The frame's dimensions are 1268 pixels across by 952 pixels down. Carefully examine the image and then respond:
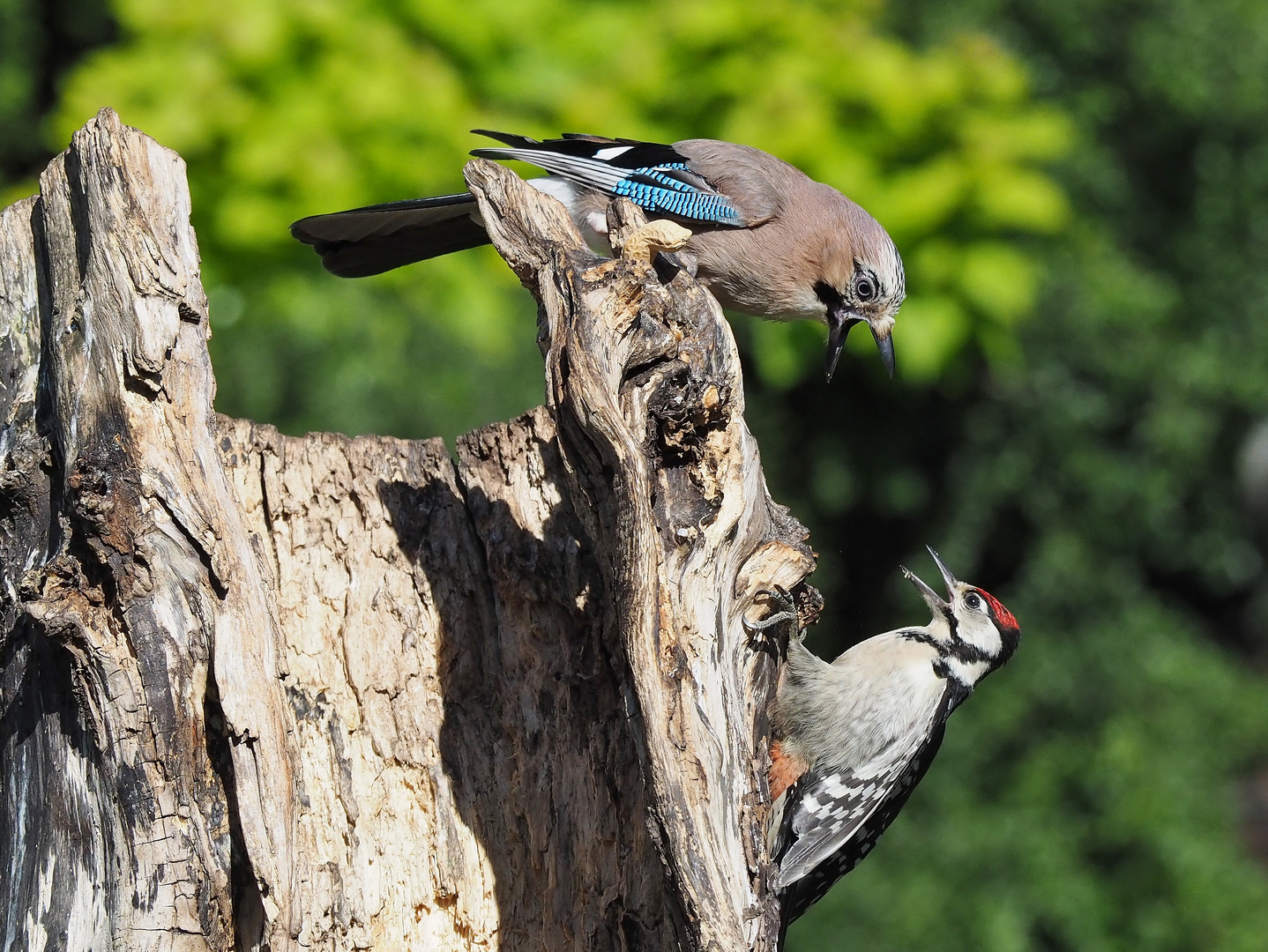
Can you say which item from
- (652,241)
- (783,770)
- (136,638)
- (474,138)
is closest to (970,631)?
(783,770)

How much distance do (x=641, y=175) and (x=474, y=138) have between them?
2418 mm

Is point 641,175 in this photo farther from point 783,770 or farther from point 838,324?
point 783,770

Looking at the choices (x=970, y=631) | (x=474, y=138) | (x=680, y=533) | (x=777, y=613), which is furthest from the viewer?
(x=474, y=138)

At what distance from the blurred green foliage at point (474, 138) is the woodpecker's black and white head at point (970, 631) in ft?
6.83

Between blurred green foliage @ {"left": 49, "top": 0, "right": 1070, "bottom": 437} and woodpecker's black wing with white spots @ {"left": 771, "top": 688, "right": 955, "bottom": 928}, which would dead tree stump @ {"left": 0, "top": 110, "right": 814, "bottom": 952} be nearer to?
woodpecker's black wing with white spots @ {"left": 771, "top": 688, "right": 955, "bottom": 928}

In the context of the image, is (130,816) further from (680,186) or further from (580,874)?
(680,186)

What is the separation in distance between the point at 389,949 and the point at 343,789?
347mm

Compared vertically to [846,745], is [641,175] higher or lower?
higher

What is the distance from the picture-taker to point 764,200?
377 centimetres

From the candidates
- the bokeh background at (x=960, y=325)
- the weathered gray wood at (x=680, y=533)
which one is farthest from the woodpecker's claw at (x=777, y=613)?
the bokeh background at (x=960, y=325)

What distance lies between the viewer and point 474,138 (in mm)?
5898

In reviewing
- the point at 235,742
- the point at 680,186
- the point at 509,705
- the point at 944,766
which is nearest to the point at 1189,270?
the point at 944,766

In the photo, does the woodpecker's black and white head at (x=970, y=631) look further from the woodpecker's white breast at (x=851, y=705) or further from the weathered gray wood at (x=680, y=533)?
the weathered gray wood at (x=680, y=533)

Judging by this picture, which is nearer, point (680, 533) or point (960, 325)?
point (680, 533)
